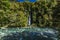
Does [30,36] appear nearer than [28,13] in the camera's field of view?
Yes

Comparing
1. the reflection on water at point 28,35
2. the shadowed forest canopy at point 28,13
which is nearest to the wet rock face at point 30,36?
the reflection on water at point 28,35

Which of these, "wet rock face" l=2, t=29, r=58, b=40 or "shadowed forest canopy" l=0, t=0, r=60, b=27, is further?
"shadowed forest canopy" l=0, t=0, r=60, b=27

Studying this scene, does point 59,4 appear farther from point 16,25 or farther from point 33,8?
point 16,25

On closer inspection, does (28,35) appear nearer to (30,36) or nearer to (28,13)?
(30,36)

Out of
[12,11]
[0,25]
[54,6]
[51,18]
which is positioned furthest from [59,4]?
[0,25]

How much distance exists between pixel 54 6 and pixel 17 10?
320 cm

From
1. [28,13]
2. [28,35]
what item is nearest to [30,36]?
[28,35]

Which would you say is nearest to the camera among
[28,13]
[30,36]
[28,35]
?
[30,36]

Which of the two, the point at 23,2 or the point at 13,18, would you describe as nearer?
the point at 13,18

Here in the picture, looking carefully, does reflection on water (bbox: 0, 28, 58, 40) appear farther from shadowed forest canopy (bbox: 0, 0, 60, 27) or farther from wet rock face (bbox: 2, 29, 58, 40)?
shadowed forest canopy (bbox: 0, 0, 60, 27)

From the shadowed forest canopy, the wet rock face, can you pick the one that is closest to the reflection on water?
the wet rock face

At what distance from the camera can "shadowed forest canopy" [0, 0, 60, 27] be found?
44.7 ft

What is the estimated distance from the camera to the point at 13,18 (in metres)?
13.6

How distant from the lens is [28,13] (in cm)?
1516
